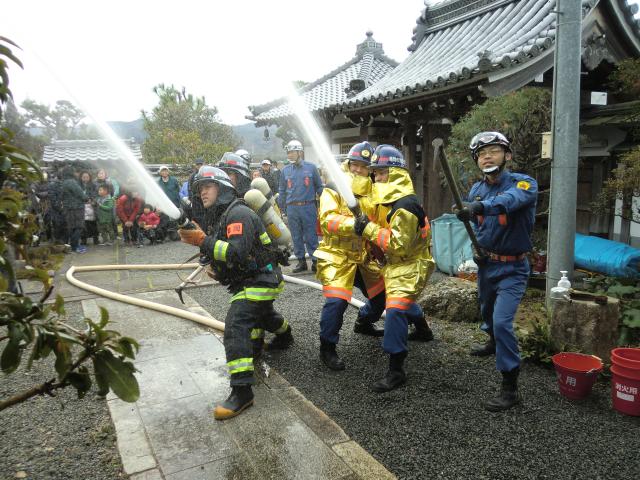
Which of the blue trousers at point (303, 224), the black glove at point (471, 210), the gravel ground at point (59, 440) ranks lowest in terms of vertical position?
the gravel ground at point (59, 440)

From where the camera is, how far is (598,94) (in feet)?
23.3

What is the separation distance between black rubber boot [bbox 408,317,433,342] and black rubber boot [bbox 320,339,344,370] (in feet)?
3.31

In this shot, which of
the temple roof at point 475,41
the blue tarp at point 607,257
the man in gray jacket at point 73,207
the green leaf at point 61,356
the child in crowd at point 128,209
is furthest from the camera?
the child in crowd at point 128,209

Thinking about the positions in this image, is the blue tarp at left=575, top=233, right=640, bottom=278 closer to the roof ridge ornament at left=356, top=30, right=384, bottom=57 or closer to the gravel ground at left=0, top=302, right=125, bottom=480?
the gravel ground at left=0, top=302, right=125, bottom=480

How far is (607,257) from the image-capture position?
257 inches

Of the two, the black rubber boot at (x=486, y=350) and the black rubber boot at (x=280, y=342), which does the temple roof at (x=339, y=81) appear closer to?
the black rubber boot at (x=280, y=342)

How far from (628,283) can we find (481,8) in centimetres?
792

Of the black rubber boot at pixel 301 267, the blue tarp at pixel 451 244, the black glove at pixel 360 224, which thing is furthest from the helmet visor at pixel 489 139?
the black rubber boot at pixel 301 267

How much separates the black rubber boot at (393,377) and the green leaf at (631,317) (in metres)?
2.35

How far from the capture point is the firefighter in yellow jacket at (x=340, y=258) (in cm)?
432

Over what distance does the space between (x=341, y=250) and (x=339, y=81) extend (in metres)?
12.6

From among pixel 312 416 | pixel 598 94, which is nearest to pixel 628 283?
pixel 598 94

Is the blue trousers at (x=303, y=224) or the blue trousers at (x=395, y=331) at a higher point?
the blue trousers at (x=303, y=224)

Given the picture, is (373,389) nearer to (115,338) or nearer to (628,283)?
(115,338)
